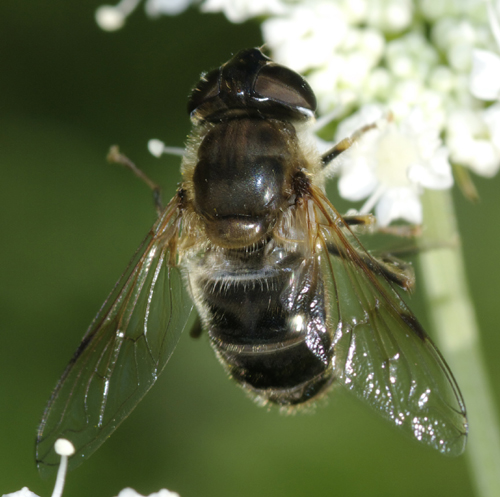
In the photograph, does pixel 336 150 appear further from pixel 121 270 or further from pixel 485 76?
pixel 121 270

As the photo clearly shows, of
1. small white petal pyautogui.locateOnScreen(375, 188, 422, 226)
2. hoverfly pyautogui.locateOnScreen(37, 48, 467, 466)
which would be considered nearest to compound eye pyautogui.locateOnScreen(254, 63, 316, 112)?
hoverfly pyautogui.locateOnScreen(37, 48, 467, 466)

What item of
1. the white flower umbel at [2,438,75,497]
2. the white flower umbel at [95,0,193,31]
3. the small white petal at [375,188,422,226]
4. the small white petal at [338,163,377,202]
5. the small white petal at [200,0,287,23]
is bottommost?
the white flower umbel at [2,438,75,497]

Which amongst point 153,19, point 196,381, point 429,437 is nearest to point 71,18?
point 153,19

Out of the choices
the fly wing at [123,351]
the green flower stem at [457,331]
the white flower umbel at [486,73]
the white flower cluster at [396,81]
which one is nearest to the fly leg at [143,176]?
the fly wing at [123,351]

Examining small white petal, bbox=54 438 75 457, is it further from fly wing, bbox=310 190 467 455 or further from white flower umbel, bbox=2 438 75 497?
fly wing, bbox=310 190 467 455

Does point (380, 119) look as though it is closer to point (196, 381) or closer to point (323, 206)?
point (323, 206)

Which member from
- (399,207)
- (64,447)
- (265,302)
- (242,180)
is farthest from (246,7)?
(64,447)

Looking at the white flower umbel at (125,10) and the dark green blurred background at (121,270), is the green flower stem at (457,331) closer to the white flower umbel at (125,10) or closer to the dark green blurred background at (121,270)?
the dark green blurred background at (121,270)
